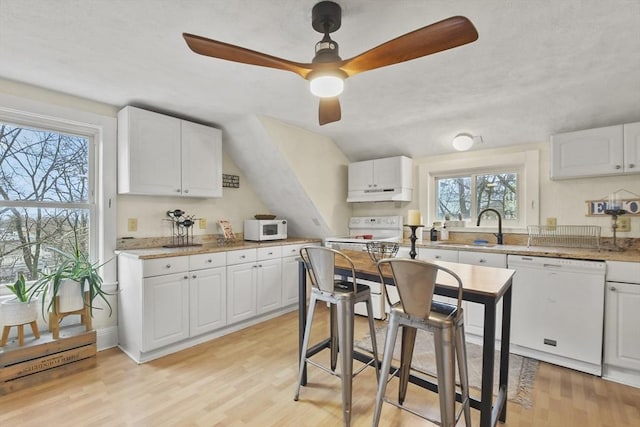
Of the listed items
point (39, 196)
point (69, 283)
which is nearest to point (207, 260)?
point (69, 283)

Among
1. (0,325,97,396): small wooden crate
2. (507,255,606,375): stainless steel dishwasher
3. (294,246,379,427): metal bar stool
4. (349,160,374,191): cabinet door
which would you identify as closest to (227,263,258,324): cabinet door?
(0,325,97,396): small wooden crate

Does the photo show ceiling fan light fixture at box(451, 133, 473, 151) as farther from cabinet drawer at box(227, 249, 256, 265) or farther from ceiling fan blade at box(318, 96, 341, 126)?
cabinet drawer at box(227, 249, 256, 265)

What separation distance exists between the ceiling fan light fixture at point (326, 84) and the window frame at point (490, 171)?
8.33 feet

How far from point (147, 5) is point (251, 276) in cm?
250

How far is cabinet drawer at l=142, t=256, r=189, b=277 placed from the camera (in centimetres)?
249

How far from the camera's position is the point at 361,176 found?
4.05 metres

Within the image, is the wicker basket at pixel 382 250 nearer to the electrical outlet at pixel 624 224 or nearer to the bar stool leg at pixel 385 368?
the bar stool leg at pixel 385 368

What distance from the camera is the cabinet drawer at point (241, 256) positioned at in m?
3.08

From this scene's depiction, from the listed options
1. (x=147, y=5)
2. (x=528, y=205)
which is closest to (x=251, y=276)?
(x=147, y=5)

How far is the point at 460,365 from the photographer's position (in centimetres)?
154

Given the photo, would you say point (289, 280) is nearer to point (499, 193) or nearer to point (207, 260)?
point (207, 260)

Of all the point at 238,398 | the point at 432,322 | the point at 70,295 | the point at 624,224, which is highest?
the point at 624,224

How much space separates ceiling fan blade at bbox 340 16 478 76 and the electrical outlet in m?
2.70

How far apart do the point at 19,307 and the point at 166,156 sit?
1.61 m
